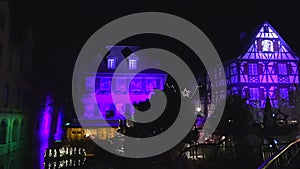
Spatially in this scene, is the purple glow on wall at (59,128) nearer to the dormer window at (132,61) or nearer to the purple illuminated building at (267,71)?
the dormer window at (132,61)

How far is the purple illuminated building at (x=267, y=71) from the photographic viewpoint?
102 ft

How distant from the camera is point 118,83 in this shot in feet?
98.2

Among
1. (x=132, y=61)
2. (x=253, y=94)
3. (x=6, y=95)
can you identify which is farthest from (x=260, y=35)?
A: (x=6, y=95)

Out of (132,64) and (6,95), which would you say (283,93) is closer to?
(132,64)

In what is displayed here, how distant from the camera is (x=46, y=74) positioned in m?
27.7

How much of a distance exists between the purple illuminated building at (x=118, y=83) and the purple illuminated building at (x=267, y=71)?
9943 mm

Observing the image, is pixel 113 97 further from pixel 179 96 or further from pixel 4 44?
pixel 179 96

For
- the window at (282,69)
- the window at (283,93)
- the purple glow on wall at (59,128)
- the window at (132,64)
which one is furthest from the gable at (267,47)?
the purple glow on wall at (59,128)

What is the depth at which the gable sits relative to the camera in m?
31.4

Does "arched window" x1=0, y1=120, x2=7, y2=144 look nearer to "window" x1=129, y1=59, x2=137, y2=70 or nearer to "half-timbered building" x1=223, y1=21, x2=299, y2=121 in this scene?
"window" x1=129, y1=59, x2=137, y2=70

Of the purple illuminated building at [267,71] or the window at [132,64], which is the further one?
the purple illuminated building at [267,71]

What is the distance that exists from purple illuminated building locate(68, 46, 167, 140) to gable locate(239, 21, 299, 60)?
37.5ft

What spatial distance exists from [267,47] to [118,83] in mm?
18666

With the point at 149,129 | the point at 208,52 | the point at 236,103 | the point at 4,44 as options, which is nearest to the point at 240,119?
the point at 236,103
